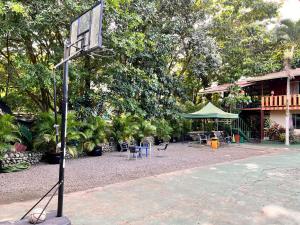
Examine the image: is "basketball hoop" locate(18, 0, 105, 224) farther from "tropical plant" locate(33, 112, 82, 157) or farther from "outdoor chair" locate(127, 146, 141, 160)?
"outdoor chair" locate(127, 146, 141, 160)

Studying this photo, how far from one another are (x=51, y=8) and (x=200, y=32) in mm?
10334

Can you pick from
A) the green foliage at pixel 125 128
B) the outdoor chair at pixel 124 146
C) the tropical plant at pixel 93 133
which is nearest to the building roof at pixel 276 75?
the green foliage at pixel 125 128

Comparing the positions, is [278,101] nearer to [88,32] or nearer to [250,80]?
[250,80]

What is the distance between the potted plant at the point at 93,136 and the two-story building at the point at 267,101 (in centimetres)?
1234

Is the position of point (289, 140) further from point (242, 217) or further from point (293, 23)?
point (242, 217)

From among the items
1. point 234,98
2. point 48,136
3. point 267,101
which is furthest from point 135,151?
point 267,101

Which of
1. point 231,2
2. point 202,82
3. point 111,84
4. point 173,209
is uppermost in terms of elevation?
point 231,2

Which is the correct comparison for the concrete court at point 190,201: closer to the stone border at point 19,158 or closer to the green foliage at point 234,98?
the stone border at point 19,158

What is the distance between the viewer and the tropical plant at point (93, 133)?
1223cm

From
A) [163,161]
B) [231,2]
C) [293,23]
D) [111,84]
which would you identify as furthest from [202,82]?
[163,161]

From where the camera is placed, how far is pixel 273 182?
7719mm

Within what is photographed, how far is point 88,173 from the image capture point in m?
8.92

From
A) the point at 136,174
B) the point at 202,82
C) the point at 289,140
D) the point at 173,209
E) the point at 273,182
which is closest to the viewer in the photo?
the point at 173,209

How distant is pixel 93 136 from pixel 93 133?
14 centimetres
